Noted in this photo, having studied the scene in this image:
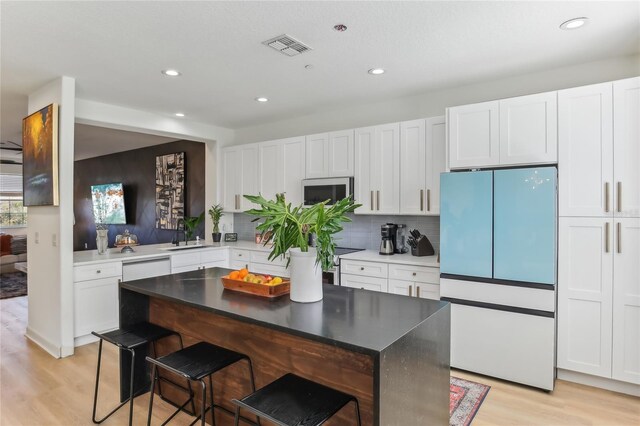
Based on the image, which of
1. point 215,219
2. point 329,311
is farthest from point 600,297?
point 215,219

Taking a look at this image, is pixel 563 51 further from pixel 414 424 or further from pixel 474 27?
pixel 414 424

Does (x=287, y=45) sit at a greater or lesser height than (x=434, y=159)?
greater

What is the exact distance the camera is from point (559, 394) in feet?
9.21

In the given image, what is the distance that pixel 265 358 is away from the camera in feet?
6.88

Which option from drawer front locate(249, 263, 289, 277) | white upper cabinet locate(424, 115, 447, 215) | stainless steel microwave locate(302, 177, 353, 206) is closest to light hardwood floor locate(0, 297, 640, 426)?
white upper cabinet locate(424, 115, 447, 215)

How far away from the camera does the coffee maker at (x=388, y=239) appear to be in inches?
159

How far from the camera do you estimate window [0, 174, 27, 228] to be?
9.69 metres

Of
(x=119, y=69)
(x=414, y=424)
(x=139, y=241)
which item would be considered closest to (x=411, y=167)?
(x=414, y=424)

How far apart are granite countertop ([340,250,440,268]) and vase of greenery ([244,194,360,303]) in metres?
1.70

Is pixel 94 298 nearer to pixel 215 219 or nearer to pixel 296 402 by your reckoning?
pixel 215 219

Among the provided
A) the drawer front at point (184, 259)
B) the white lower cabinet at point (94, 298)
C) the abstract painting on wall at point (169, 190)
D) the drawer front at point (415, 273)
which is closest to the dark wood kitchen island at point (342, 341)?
the drawer front at point (415, 273)

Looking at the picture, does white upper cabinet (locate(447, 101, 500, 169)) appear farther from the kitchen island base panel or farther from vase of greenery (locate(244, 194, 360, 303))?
the kitchen island base panel

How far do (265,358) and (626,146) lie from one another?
2.91 m

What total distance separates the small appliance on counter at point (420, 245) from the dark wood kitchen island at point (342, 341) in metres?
1.73
